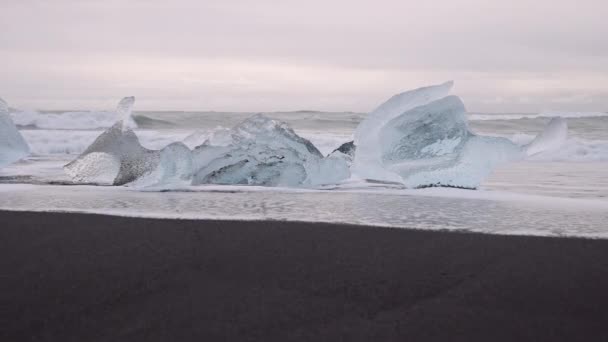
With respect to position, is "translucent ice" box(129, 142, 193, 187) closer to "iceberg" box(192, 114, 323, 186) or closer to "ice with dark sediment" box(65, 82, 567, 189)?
"ice with dark sediment" box(65, 82, 567, 189)

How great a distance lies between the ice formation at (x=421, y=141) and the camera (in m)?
4.79

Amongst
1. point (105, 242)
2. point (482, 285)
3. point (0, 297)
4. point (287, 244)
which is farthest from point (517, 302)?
point (105, 242)

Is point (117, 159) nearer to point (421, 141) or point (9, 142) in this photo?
point (9, 142)

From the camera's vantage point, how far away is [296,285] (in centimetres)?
190

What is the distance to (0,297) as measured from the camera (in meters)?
1.79

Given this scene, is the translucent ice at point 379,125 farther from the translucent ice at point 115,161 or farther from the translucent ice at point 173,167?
the translucent ice at point 115,161

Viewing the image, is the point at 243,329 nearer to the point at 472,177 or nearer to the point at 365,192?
the point at 365,192

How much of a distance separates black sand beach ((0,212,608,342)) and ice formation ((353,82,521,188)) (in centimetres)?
219

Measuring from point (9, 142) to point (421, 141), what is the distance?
358 centimetres

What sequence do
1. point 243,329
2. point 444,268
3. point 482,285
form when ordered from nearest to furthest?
A: point 243,329 < point 482,285 < point 444,268

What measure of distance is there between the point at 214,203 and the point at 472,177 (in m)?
2.00

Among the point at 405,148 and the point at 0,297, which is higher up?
the point at 405,148

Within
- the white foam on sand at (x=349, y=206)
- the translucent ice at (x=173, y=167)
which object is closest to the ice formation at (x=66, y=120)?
the translucent ice at (x=173, y=167)

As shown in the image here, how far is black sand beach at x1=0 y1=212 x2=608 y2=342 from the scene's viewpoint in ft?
5.02
